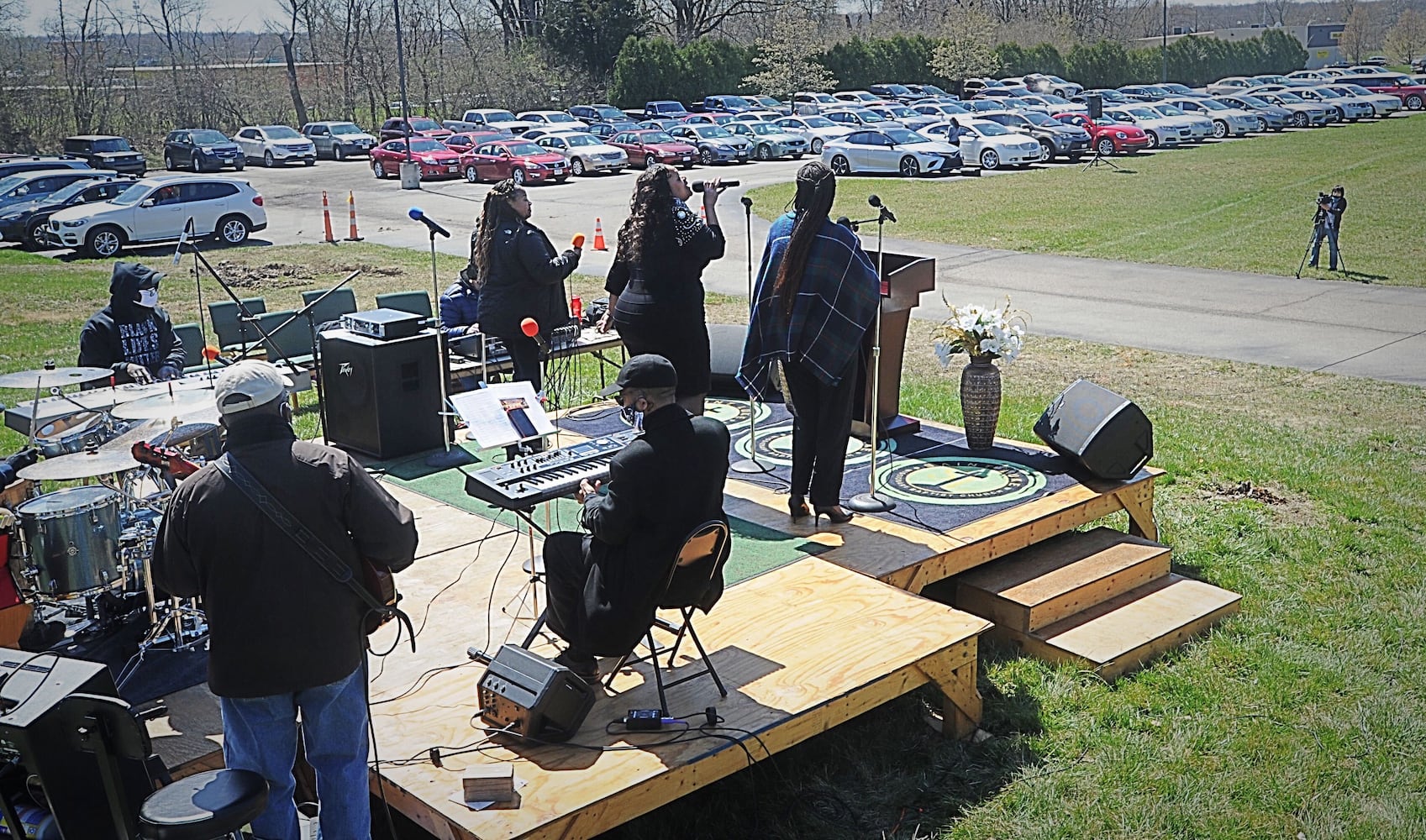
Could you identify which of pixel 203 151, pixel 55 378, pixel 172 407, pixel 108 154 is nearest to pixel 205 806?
pixel 172 407

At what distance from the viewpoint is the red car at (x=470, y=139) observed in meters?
36.5

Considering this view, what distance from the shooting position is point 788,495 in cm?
779

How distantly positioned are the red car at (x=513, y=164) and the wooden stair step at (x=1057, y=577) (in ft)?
90.5

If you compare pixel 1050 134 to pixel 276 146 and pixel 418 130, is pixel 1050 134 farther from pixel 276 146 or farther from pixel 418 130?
pixel 276 146

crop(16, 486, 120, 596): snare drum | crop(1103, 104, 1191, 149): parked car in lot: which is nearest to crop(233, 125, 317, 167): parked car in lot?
crop(1103, 104, 1191, 149): parked car in lot

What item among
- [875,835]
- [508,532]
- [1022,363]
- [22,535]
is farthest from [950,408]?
[22,535]

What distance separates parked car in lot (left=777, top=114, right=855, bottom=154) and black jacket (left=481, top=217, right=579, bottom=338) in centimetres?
3164

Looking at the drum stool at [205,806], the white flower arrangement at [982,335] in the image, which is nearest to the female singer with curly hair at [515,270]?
the white flower arrangement at [982,335]

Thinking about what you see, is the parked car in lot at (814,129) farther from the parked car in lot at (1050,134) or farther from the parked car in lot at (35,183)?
the parked car in lot at (35,183)

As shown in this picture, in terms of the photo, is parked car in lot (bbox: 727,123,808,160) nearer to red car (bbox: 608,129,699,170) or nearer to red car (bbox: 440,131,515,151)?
red car (bbox: 608,129,699,170)

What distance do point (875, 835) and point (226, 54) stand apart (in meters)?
71.3

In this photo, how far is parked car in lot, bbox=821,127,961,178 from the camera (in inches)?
1293

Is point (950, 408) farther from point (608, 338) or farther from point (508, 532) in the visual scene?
point (508, 532)

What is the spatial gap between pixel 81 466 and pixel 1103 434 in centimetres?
564
